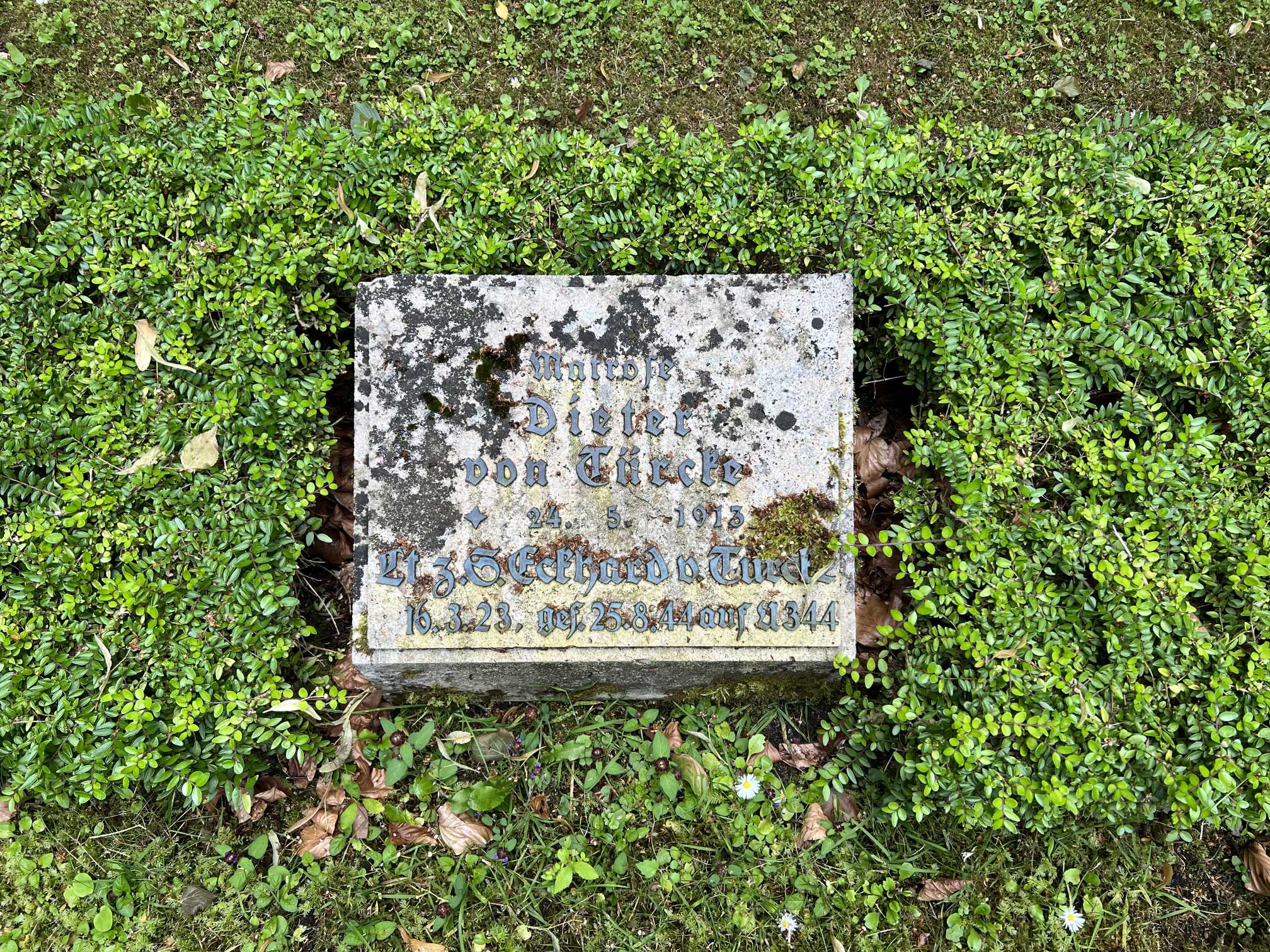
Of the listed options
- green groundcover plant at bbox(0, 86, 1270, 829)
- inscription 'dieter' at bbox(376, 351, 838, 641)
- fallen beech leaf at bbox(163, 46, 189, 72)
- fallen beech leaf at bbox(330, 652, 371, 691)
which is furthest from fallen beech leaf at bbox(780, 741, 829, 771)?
fallen beech leaf at bbox(163, 46, 189, 72)

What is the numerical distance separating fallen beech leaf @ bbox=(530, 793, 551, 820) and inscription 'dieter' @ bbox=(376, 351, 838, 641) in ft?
2.70

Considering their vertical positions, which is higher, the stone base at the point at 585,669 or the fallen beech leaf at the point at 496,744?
the stone base at the point at 585,669

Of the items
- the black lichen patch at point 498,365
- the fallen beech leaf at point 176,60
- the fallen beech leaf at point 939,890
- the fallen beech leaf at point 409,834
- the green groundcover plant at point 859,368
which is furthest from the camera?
the fallen beech leaf at point 176,60

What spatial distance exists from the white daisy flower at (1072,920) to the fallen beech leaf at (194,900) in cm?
316

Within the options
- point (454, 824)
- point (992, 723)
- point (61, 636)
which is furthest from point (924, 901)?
point (61, 636)

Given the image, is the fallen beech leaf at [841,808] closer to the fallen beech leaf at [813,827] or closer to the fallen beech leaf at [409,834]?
the fallen beech leaf at [813,827]

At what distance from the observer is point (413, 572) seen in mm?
2693

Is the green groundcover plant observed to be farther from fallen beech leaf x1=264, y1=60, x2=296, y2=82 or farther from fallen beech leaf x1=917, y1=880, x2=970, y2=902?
fallen beech leaf x1=264, y1=60, x2=296, y2=82

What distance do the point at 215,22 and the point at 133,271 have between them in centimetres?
184

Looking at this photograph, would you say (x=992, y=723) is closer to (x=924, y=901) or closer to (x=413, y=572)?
(x=924, y=901)

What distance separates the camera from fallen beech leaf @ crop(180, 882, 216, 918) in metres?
2.91

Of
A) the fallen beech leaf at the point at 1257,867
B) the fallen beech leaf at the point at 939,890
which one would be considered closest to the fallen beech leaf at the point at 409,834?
the fallen beech leaf at the point at 939,890

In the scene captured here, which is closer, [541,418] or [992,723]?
[992,723]

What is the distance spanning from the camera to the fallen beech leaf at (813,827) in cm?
300
